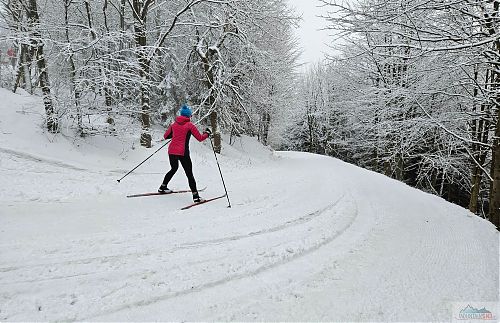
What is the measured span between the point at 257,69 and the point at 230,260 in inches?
534

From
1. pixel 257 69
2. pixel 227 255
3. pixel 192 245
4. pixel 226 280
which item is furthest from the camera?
pixel 257 69

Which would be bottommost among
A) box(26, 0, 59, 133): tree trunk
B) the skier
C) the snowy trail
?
the snowy trail

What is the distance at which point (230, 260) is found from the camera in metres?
3.31

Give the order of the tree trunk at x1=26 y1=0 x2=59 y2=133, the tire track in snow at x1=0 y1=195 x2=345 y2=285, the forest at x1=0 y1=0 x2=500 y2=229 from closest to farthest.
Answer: the tire track in snow at x1=0 y1=195 x2=345 y2=285 < the forest at x1=0 y1=0 x2=500 y2=229 < the tree trunk at x1=26 y1=0 x2=59 y2=133

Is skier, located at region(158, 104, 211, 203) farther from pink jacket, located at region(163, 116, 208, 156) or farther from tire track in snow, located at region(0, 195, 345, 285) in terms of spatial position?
tire track in snow, located at region(0, 195, 345, 285)

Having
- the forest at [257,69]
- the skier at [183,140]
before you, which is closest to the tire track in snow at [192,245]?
the skier at [183,140]

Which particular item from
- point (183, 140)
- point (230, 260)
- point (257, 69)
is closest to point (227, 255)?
point (230, 260)

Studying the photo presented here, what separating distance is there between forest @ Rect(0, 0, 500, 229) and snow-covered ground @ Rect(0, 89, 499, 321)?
2893mm

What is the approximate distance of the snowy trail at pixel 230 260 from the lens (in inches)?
98.7

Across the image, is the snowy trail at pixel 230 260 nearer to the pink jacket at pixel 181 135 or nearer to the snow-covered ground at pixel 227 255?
the snow-covered ground at pixel 227 255

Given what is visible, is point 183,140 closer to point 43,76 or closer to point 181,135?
point 181,135

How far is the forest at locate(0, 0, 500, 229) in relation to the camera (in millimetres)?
5289

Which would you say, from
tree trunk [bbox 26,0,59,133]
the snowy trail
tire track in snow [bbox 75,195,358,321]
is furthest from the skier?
tree trunk [bbox 26,0,59,133]

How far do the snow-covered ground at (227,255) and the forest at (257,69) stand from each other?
9.49 ft
